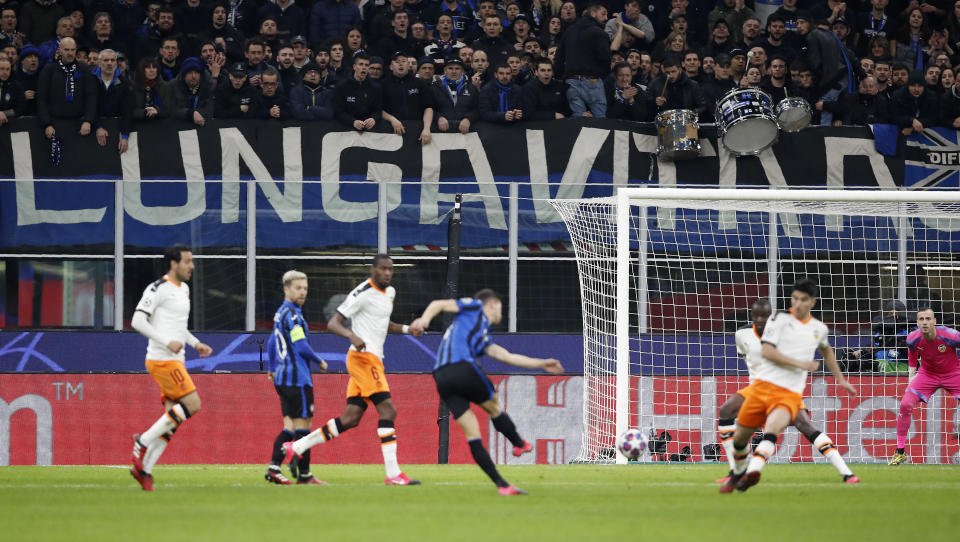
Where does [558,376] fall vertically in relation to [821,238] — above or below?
below

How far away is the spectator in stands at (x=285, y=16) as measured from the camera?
18484 mm

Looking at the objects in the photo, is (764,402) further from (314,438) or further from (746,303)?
(746,303)

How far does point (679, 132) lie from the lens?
1692 cm

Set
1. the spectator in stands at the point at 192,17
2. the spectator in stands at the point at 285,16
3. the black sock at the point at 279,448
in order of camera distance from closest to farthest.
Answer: the black sock at the point at 279,448 < the spectator in stands at the point at 285,16 < the spectator in stands at the point at 192,17

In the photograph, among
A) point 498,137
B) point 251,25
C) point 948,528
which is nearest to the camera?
point 948,528

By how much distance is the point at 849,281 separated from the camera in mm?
16438

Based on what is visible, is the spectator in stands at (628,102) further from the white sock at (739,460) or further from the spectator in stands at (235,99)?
the white sock at (739,460)

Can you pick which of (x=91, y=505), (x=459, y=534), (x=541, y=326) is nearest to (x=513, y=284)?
(x=541, y=326)

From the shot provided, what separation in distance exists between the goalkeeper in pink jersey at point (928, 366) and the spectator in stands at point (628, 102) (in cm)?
520

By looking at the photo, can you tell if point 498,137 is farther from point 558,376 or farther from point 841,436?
point 841,436

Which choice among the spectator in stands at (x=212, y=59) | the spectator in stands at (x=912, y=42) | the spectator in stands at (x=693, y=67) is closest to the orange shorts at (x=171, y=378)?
the spectator in stands at (x=212, y=59)

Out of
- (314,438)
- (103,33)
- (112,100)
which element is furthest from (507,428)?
(103,33)

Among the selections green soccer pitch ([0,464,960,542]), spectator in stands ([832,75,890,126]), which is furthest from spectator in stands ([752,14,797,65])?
green soccer pitch ([0,464,960,542])

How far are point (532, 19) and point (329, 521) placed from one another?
13.2m
